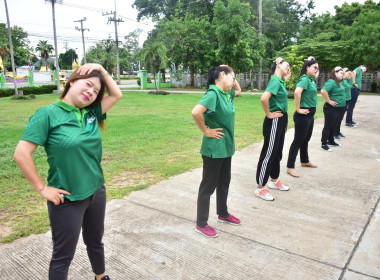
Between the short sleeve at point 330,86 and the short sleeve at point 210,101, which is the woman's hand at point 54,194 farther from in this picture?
the short sleeve at point 330,86

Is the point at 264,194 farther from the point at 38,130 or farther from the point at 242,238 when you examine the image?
the point at 38,130

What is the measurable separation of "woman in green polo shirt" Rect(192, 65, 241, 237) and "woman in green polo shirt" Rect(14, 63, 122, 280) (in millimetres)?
1094

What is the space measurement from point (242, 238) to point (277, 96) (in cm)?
184

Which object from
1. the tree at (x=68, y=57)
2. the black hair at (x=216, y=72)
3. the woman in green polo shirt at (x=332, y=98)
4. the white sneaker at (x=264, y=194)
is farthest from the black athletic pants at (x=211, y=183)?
the tree at (x=68, y=57)

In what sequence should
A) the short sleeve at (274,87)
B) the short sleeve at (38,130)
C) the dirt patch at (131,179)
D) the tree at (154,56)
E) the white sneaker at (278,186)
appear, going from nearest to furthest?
the short sleeve at (38,130) → the short sleeve at (274,87) → the white sneaker at (278,186) → the dirt patch at (131,179) → the tree at (154,56)

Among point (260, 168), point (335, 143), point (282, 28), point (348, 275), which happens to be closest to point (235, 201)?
point (260, 168)

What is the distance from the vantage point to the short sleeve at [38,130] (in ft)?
5.56

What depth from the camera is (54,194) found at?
1797 millimetres

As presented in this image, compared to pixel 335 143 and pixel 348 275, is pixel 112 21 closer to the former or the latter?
pixel 335 143

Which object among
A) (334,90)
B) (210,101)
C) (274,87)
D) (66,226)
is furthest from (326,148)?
(66,226)

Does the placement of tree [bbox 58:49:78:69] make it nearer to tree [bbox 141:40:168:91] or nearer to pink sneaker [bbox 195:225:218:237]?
tree [bbox 141:40:168:91]

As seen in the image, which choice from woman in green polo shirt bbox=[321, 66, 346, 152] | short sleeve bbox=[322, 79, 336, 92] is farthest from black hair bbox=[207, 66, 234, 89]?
short sleeve bbox=[322, 79, 336, 92]

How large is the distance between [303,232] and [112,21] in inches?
1583

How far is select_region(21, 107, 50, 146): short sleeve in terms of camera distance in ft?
5.56
